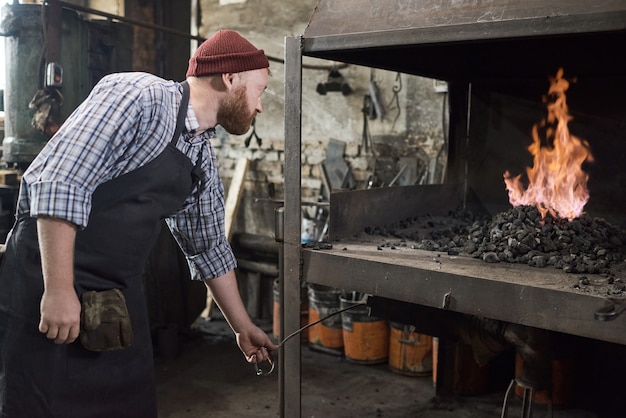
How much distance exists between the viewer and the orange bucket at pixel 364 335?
448 cm

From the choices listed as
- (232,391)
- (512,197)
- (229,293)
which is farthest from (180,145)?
(232,391)

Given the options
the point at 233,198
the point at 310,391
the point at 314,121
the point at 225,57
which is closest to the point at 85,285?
the point at 225,57

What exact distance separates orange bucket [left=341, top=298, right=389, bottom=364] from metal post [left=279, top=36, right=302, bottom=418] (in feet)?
6.03

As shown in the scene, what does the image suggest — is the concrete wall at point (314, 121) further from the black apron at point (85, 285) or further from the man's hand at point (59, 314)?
the man's hand at point (59, 314)

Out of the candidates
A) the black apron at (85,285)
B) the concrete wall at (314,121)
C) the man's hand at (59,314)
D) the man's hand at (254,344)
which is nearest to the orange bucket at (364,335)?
the concrete wall at (314,121)

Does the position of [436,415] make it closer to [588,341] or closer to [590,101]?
[588,341]

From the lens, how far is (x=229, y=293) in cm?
238

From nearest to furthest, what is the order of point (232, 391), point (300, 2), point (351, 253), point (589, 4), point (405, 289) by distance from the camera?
point (589, 4) → point (405, 289) → point (351, 253) → point (232, 391) → point (300, 2)

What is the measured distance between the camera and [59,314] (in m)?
1.74

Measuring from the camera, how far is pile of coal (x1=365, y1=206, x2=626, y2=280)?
2330 millimetres

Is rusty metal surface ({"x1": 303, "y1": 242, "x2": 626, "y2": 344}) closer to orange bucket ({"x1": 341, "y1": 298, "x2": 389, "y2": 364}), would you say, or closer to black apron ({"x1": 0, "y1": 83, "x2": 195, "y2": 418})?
black apron ({"x1": 0, "y1": 83, "x2": 195, "y2": 418})

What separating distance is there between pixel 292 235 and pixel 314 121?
307 centimetres

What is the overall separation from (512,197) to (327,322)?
1.86 m

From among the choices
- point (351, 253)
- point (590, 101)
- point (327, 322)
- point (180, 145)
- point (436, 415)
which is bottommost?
point (436, 415)
